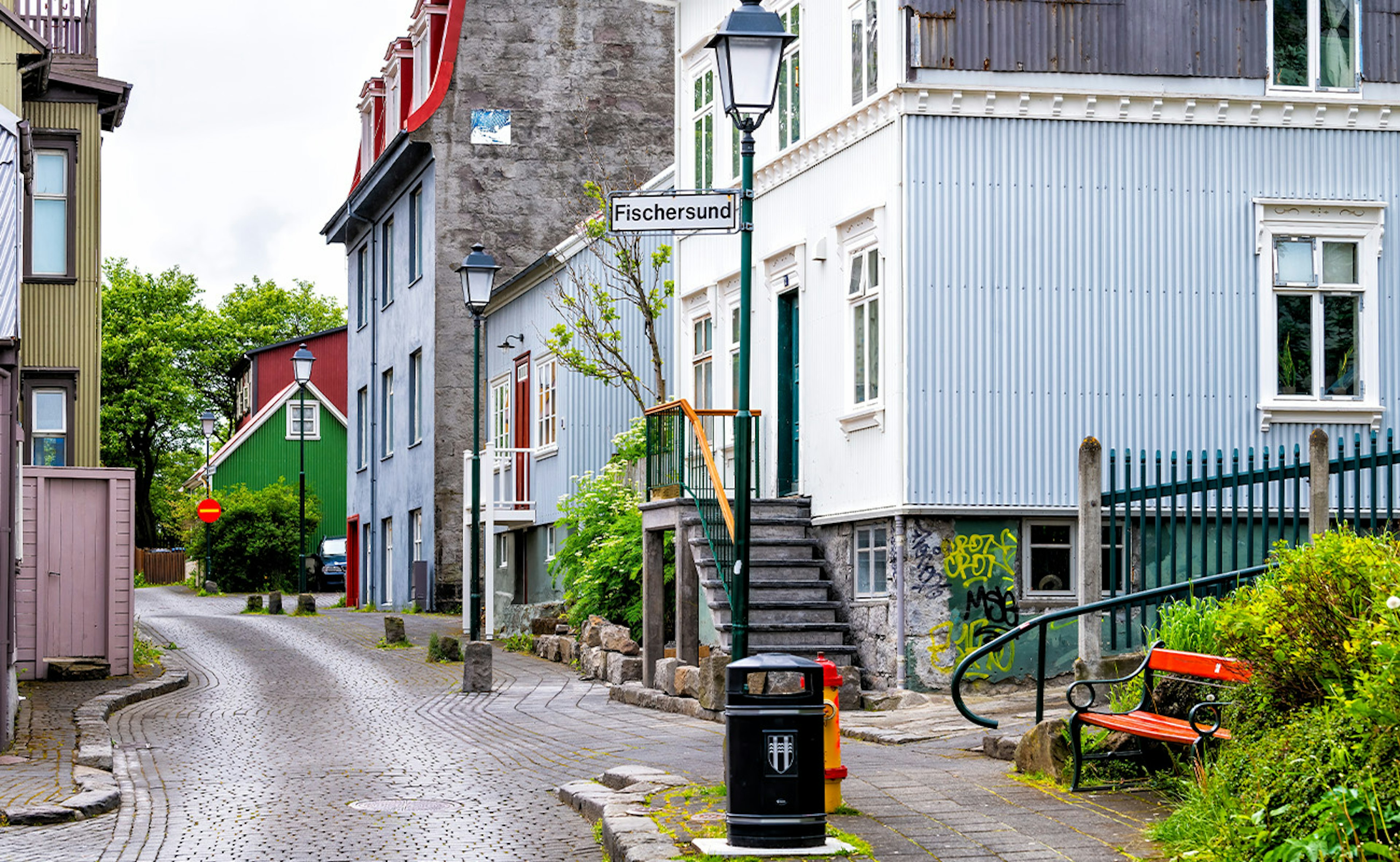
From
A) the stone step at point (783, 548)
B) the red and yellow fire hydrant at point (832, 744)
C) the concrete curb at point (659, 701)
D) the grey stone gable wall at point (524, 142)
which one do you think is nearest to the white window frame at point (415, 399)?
the grey stone gable wall at point (524, 142)

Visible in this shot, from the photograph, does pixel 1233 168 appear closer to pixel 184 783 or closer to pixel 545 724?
pixel 545 724

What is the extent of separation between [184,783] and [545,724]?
4342 millimetres

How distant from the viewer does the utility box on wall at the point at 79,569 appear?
1902 centimetres

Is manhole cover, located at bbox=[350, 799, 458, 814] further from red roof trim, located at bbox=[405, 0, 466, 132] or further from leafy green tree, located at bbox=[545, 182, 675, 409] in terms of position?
red roof trim, located at bbox=[405, 0, 466, 132]

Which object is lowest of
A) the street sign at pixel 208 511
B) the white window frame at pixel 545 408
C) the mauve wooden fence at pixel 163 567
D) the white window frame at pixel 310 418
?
the mauve wooden fence at pixel 163 567

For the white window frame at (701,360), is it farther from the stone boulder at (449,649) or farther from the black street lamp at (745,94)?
the black street lamp at (745,94)

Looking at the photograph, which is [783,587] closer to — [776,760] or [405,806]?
[405,806]

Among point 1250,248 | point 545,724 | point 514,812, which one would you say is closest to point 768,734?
point 514,812

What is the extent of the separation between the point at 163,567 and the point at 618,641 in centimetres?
4602

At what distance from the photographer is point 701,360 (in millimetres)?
21531

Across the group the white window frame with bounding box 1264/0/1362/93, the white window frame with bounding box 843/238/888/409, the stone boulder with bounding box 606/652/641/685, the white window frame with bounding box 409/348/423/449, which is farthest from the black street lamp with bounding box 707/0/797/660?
the white window frame with bounding box 409/348/423/449

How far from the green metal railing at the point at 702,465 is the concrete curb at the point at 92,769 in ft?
17.5

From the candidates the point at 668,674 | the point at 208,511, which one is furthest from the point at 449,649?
the point at 208,511

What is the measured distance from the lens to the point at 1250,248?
655 inches
